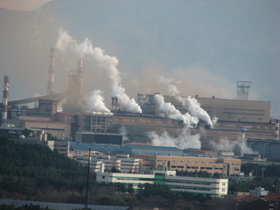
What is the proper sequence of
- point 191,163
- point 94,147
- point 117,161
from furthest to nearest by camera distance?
1. point 94,147
2. point 191,163
3. point 117,161

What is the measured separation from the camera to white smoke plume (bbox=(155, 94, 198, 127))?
5901 inches

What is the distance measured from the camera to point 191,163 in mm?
115500

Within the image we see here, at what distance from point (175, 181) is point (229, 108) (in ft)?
232

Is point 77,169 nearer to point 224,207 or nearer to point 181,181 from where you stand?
point 181,181

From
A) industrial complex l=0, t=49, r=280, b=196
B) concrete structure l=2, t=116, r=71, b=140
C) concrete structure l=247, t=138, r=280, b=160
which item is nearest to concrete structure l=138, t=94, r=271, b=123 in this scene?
industrial complex l=0, t=49, r=280, b=196

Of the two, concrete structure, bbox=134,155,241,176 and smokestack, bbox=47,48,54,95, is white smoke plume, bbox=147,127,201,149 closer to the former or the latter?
concrete structure, bbox=134,155,241,176

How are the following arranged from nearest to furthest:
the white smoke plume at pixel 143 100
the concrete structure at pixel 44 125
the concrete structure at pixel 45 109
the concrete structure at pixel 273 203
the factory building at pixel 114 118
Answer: the concrete structure at pixel 273 203, the concrete structure at pixel 44 125, the factory building at pixel 114 118, the concrete structure at pixel 45 109, the white smoke plume at pixel 143 100

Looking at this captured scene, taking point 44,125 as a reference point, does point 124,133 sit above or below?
below

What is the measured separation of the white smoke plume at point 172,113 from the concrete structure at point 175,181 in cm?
5718

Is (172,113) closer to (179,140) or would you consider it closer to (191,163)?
(179,140)

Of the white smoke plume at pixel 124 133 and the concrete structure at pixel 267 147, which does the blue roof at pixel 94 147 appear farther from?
the concrete structure at pixel 267 147

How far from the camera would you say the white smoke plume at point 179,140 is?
141m

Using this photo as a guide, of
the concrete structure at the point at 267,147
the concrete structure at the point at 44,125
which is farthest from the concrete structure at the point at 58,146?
the concrete structure at the point at 267,147

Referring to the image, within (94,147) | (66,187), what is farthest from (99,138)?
(66,187)
